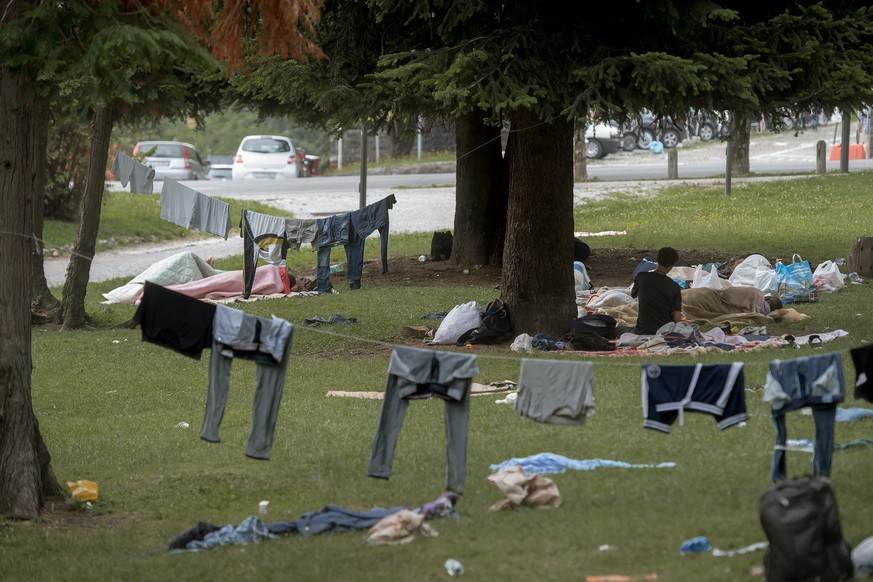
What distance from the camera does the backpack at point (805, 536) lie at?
5578mm

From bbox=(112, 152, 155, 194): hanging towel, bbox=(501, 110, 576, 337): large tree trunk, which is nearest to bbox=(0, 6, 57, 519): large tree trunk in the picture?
bbox=(501, 110, 576, 337): large tree trunk

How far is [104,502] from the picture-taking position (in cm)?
881

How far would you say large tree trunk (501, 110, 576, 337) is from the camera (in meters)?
14.1

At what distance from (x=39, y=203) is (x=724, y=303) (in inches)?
353

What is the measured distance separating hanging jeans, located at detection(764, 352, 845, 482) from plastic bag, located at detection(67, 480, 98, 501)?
4.95m

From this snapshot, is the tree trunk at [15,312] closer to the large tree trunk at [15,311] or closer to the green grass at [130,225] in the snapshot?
the large tree trunk at [15,311]

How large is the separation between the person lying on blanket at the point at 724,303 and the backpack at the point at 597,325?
1.53m

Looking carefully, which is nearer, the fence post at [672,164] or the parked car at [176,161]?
the fence post at [672,164]

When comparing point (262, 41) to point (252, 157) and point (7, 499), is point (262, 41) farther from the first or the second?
point (252, 157)

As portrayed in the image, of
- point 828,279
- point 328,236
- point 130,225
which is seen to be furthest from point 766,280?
point 130,225

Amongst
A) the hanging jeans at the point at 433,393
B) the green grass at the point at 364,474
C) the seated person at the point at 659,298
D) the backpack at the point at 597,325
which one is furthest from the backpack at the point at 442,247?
the hanging jeans at the point at 433,393

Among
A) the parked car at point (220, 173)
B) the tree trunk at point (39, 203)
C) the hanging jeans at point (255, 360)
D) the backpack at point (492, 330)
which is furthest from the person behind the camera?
the parked car at point (220, 173)

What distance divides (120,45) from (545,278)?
7833 millimetres

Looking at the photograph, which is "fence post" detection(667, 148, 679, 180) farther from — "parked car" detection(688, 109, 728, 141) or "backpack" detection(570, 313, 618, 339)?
"backpack" detection(570, 313, 618, 339)
